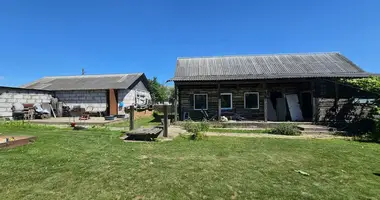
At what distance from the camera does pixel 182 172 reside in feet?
14.1

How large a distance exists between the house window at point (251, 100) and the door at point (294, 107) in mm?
2054

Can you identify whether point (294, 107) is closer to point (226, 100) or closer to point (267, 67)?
point (267, 67)

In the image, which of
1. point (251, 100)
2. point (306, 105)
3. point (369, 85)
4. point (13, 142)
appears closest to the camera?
point (13, 142)

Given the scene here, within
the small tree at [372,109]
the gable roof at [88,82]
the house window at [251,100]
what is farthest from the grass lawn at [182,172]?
the gable roof at [88,82]

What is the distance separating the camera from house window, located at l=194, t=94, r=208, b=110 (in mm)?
15562

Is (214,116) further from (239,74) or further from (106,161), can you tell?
(106,161)

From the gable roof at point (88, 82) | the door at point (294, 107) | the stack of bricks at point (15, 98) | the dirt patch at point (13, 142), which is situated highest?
the gable roof at point (88, 82)

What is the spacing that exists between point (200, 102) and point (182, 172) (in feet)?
37.5

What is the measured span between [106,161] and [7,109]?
15.4 meters

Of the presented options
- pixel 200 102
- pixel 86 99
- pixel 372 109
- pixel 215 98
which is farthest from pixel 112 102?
pixel 372 109

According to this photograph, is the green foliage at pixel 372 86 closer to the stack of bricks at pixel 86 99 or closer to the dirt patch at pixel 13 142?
the dirt patch at pixel 13 142

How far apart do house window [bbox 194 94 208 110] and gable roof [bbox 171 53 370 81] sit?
1.58m

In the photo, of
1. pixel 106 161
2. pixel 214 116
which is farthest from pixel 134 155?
pixel 214 116

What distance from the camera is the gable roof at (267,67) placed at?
45.0ft
